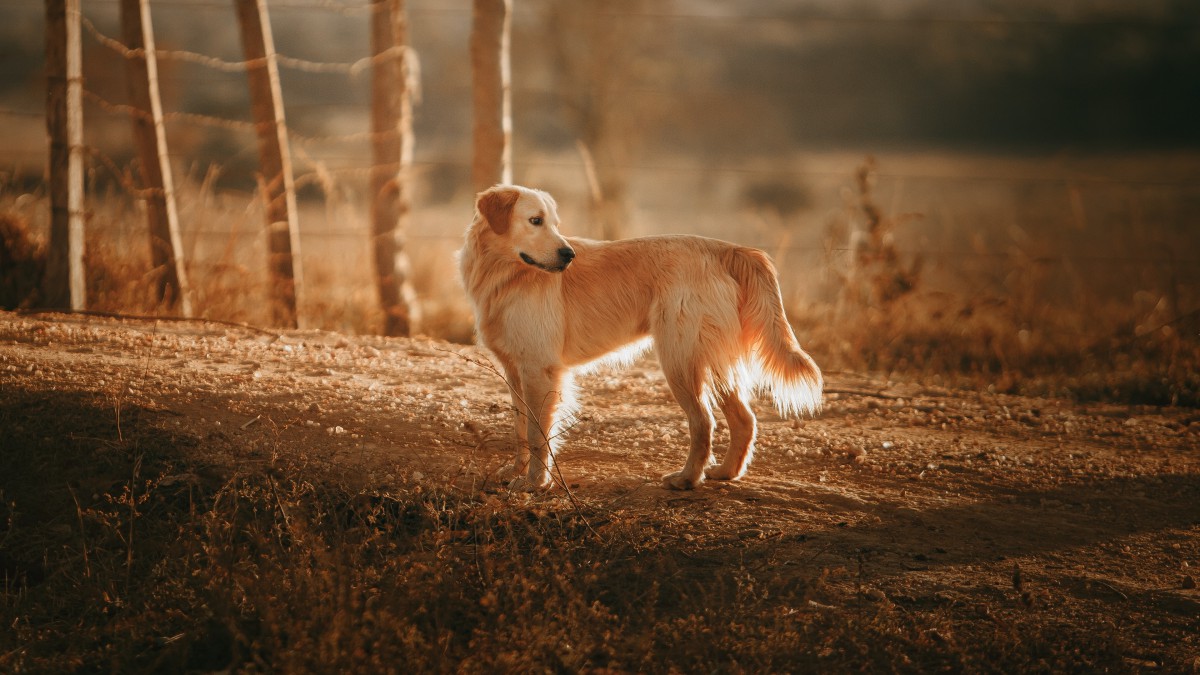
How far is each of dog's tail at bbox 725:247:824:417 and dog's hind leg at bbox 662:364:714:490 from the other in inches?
13.5

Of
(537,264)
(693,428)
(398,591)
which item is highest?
(537,264)

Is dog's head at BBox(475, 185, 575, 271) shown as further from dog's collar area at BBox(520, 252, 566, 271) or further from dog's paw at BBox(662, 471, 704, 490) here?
dog's paw at BBox(662, 471, 704, 490)

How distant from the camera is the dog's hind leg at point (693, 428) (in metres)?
4.61

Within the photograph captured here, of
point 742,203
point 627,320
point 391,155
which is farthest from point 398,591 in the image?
point 742,203

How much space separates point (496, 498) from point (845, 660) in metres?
1.55

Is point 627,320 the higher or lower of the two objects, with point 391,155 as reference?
lower

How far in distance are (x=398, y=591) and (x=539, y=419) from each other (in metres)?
1.25

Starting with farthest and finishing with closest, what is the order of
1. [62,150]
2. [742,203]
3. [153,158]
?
1. [742,203]
2. [153,158]
3. [62,150]

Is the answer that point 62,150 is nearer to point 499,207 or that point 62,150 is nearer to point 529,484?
point 499,207

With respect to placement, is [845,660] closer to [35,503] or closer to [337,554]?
[337,554]

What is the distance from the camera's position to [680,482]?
461cm

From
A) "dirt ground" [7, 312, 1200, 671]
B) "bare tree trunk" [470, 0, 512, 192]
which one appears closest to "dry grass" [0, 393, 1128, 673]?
"dirt ground" [7, 312, 1200, 671]

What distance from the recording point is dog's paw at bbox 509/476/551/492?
4516 millimetres

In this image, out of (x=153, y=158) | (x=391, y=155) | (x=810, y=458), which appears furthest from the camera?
(x=391, y=155)
